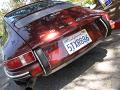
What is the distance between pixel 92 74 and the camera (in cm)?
424

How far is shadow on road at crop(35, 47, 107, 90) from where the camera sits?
4.40 meters

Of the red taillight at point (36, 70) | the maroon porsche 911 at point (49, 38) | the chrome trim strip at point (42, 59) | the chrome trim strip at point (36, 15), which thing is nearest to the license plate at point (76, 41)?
the maroon porsche 911 at point (49, 38)

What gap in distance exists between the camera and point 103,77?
3996 mm

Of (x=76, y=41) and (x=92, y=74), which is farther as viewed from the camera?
(x=92, y=74)

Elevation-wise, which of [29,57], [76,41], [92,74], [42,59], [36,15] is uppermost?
[36,15]

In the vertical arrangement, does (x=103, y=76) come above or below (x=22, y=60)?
below

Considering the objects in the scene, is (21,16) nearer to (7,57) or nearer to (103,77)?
(7,57)

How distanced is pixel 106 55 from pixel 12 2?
16.2 m

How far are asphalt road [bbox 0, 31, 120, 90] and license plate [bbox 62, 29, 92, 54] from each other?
A: 1.91 ft

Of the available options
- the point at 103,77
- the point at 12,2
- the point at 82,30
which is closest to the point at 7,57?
the point at 82,30

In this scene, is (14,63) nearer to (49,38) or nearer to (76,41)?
(49,38)

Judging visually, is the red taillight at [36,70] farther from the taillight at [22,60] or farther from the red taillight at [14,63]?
the red taillight at [14,63]

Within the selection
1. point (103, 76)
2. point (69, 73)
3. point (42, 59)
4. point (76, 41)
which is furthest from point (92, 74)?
point (42, 59)

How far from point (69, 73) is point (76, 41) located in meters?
0.83
